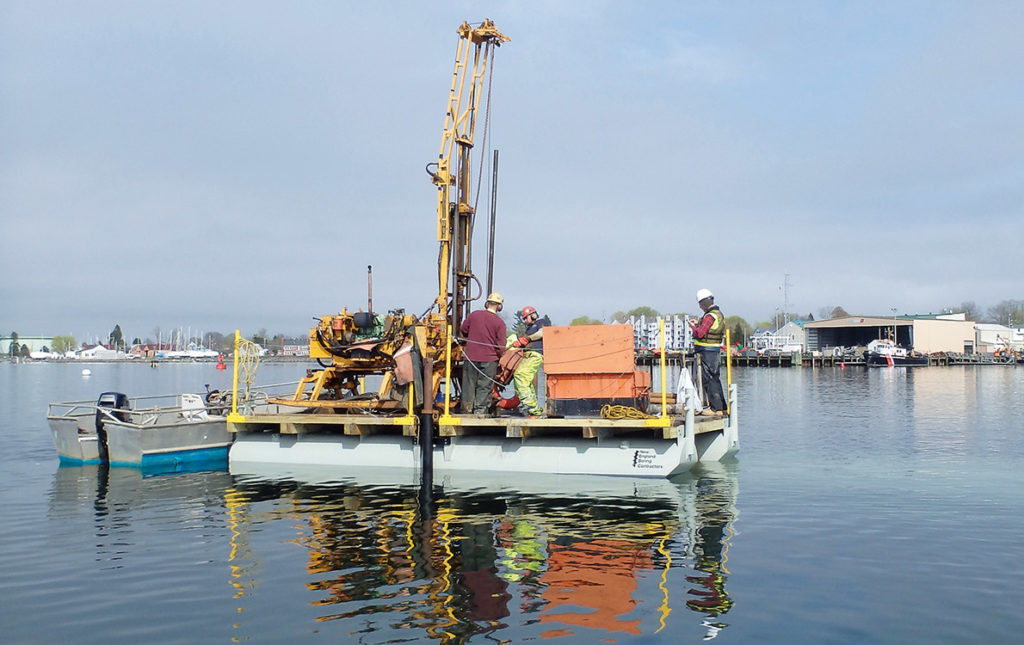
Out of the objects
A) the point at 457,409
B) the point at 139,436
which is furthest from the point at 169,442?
the point at 457,409

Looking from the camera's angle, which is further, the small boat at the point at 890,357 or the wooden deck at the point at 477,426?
the small boat at the point at 890,357

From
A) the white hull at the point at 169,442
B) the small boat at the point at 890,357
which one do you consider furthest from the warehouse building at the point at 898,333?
the white hull at the point at 169,442

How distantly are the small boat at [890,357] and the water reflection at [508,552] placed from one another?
8147cm

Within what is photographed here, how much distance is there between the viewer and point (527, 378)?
14109 millimetres

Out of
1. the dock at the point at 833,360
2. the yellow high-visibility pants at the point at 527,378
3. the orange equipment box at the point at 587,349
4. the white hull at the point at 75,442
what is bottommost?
the white hull at the point at 75,442

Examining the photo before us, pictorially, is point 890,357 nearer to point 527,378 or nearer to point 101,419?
point 527,378

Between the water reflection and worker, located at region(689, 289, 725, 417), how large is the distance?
155 cm

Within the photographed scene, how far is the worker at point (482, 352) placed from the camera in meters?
14.0

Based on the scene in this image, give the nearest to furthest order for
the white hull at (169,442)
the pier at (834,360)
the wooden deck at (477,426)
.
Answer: the wooden deck at (477,426) < the white hull at (169,442) < the pier at (834,360)

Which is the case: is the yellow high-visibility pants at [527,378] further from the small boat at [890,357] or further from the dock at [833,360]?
the small boat at [890,357]

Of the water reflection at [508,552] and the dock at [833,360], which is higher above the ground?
the dock at [833,360]

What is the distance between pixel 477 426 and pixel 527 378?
1270 mm

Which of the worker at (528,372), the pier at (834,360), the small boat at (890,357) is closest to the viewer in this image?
the worker at (528,372)

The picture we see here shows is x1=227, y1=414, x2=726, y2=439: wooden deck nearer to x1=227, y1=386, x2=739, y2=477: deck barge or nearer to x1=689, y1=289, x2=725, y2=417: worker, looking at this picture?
x1=227, y1=386, x2=739, y2=477: deck barge
